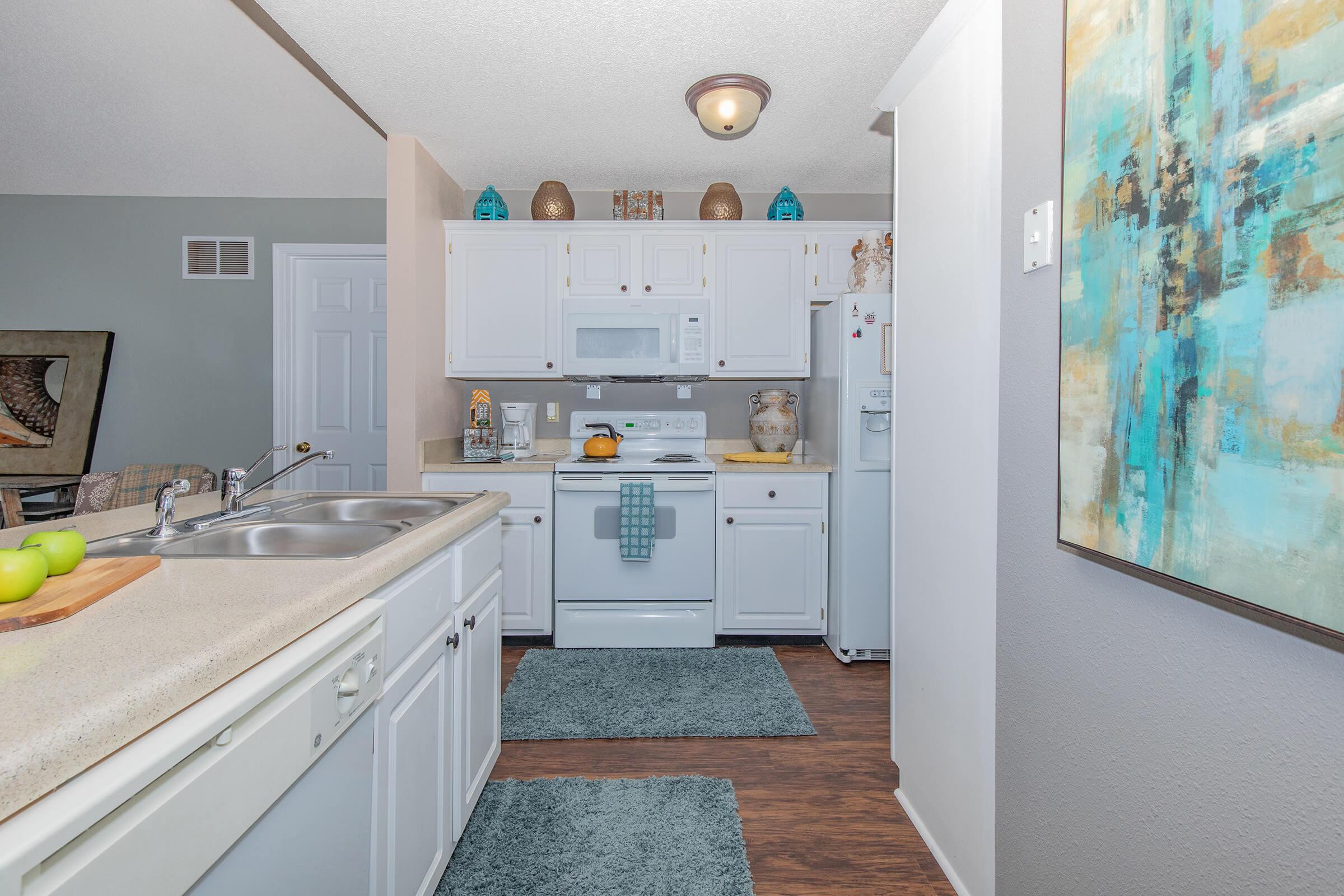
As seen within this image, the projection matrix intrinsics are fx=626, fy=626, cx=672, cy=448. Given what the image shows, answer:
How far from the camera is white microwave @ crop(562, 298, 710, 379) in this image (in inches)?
130

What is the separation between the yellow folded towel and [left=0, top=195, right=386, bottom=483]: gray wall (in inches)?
101

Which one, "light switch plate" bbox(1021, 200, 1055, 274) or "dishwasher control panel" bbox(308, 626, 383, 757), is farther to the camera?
"light switch plate" bbox(1021, 200, 1055, 274)

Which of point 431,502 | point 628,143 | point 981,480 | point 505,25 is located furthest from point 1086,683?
point 628,143

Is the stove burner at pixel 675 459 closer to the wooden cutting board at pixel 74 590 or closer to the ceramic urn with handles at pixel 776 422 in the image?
the ceramic urn with handles at pixel 776 422

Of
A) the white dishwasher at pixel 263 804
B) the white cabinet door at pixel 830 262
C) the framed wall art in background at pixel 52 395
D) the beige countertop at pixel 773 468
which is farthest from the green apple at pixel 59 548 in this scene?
the framed wall art in background at pixel 52 395

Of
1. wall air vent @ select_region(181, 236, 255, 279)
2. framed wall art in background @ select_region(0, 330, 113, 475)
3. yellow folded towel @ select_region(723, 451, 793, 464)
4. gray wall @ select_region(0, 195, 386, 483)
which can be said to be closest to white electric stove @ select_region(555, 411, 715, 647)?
yellow folded towel @ select_region(723, 451, 793, 464)

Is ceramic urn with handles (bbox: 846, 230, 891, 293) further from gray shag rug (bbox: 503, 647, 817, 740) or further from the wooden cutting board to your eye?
the wooden cutting board

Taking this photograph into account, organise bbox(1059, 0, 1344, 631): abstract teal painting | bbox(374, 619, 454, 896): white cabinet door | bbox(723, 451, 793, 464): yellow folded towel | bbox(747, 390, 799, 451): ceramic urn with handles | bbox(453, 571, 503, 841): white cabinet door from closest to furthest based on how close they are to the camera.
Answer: bbox(1059, 0, 1344, 631): abstract teal painting → bbox(374, 619, 454, 896): white cabinet door → bbox(453, 571, 503, 841): white cabinet door → bbox(723, 451, 793, 464): yellow folded towel → bbox(747, 390, 799, 451): ceramic urn with handles

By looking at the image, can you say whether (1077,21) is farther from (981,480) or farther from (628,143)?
(628,143)

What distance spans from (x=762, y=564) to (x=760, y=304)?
1365mm

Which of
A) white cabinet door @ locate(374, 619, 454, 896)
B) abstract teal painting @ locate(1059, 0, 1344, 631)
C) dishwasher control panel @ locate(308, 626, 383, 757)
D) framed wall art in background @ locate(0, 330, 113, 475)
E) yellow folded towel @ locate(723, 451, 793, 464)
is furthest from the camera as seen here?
framed wall art in background @ locate(0, 330, 113, 475)

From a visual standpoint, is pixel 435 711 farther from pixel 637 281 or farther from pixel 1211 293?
pixel 637 281

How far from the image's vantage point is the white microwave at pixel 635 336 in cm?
330

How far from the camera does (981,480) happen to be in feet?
4.48
